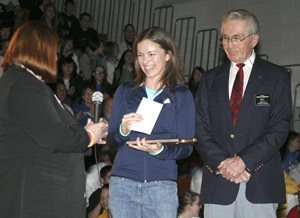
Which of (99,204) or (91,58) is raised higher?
(91,58)

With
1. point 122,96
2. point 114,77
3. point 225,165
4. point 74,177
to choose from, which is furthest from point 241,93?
point 114,77

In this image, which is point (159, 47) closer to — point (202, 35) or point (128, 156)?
point (128, 156)

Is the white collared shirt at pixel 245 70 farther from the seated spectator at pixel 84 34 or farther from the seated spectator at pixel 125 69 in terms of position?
the seated spectator at pixel 84 34

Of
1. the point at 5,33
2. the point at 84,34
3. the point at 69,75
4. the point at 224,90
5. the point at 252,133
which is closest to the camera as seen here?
the point at 252,133

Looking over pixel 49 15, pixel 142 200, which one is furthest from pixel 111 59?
pixel 142 200

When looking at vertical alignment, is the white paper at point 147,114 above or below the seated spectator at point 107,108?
above

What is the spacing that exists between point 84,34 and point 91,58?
0.65m

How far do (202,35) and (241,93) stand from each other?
8.65 m

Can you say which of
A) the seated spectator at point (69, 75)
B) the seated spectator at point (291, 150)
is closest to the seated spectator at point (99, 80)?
the seated spectator at point (69, 75)

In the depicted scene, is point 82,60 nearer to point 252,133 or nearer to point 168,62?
point 168,62

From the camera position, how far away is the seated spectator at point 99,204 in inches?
263

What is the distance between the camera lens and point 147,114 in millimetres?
3723

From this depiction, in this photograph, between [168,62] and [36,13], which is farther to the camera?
[36,13]

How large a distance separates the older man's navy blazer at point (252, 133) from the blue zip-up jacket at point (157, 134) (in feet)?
0.82
